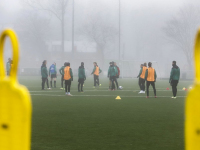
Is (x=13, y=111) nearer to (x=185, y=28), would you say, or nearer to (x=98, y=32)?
(x=185, y=28)

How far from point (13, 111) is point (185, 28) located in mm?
92814

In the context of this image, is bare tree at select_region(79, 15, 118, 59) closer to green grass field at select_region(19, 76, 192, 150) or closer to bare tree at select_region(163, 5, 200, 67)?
bare tree at select_region(163, 5, 200, 67)

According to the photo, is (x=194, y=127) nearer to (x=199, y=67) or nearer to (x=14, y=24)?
(x=199, y=67)

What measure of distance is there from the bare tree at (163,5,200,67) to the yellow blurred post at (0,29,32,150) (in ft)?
290

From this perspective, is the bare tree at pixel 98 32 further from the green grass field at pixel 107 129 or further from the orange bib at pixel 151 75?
the green grass field at pixel 107 129

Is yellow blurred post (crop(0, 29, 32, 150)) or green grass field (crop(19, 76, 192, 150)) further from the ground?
yellow blurred post (crop(0, 29, 32, 150))

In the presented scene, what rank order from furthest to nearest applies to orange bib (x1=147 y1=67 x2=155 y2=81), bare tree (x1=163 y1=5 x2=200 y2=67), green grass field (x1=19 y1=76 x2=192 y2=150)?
bare tree (x1=163 y1=5 x2=200 y2=67) < orange bib (x1=147 y1=67 x2=155 y2=81) < green grass field (x1=19 y1=76 x2=192 y2=150)

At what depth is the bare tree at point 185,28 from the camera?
93.7 metres

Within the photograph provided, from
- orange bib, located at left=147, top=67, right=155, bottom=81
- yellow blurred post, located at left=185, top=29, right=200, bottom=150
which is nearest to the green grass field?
yellow blurred post, located at left=185, top=29, right=200, bottom=150

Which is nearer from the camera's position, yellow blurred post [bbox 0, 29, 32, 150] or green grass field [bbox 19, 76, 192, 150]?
yellow blurred post [bbox 0, 29, 32, 150]

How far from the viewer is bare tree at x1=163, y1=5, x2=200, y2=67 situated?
9369 centimetres

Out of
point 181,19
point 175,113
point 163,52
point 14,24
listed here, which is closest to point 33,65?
point 14,24

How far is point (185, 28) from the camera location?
94.8 m

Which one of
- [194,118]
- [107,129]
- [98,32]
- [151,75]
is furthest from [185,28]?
[194,118]
